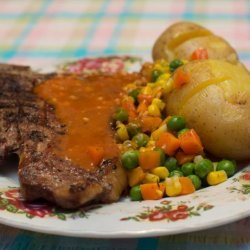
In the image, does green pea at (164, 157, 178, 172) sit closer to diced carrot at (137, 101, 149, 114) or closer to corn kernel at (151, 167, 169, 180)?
corn kernel at (151, 167, 169, 180)

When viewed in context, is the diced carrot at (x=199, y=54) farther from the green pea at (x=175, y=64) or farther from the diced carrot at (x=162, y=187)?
the diced carrot at (x=162, y=187)

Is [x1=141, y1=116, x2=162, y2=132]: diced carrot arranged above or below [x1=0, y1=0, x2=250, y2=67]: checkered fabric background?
above

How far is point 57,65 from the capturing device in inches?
193

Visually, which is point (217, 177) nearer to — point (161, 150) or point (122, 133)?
point (161, 150)

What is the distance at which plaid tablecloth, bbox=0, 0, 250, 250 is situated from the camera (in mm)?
6043

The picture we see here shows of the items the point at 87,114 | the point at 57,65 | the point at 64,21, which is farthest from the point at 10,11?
the point at 87,114

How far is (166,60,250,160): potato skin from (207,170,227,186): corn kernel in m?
0.25

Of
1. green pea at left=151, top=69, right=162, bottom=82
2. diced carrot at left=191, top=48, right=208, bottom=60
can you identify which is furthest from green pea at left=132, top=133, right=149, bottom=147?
diced carrot at left=191, top=48, right=208, bottom=60

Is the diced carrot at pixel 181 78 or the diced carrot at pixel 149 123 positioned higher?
the diced carrot at pixel 181 78

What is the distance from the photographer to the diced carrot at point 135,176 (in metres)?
3.23

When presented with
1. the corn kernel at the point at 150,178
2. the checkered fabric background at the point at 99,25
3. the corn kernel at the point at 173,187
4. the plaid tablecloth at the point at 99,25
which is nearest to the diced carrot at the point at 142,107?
the corn kernel at the point at 150,178

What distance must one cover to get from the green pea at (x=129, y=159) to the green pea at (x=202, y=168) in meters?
0.37

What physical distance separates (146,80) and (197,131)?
88cm

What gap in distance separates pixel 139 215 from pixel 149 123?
3.08 ft
